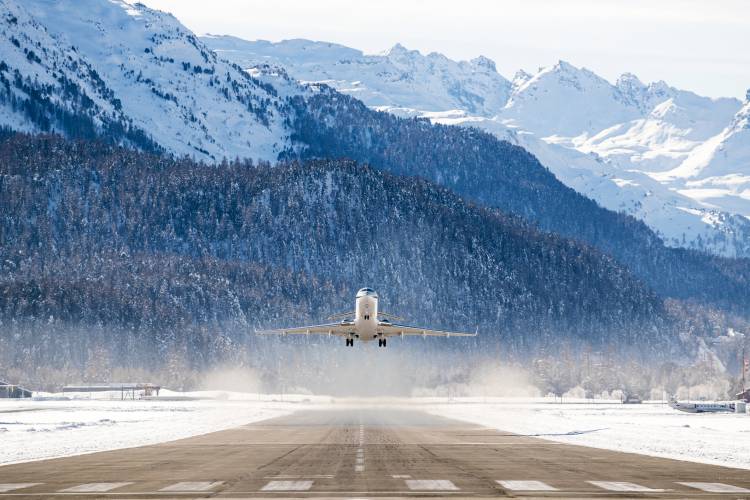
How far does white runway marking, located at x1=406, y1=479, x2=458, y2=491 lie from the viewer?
160 ft

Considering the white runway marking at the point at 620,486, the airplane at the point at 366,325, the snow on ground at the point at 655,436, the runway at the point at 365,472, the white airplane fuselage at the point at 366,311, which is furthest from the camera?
the airplane at the point at 366,325

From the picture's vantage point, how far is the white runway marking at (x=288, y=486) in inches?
1929

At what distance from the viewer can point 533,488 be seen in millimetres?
49250

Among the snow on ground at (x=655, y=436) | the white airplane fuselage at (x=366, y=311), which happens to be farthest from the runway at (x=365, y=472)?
the white airplane fuselage at (x=366, y=311)

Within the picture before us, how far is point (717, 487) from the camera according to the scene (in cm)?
5041

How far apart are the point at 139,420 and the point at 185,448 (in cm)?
5339

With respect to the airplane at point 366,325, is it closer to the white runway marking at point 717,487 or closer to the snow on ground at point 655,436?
the snow on ground at point 655,436

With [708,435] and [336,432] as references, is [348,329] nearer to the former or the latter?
[336,432]

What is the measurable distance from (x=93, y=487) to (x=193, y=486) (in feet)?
12.8

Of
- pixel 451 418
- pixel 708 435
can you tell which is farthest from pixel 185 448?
pixel 451 418

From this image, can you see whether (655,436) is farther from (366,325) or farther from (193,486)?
(193,486)

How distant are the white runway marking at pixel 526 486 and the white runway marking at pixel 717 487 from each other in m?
5.92

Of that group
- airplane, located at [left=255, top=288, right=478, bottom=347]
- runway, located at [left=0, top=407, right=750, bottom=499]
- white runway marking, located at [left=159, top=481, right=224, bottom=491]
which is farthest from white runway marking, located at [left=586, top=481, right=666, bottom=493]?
airplane, located at [left=255, top=288, right=478, bottom=347]

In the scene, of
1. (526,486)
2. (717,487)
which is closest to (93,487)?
(526,486)
